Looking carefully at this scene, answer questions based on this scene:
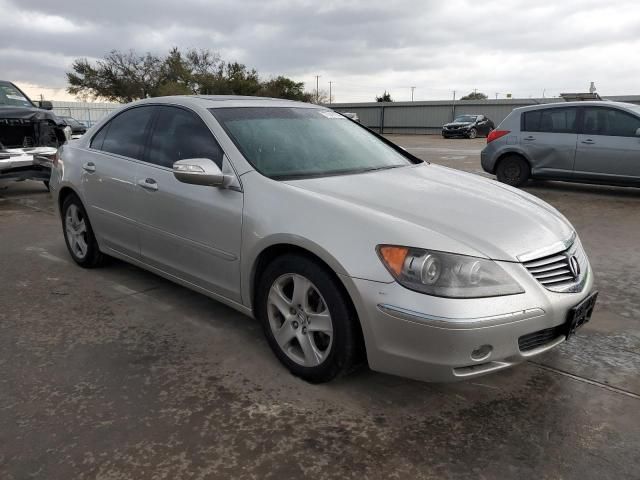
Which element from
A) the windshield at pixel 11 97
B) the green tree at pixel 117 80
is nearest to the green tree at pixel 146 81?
the green tree at pixel 117 80

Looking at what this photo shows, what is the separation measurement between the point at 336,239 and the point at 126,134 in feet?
7.72

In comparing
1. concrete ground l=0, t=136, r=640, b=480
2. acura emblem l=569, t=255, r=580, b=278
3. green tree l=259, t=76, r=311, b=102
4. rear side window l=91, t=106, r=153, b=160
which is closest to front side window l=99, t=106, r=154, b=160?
rear side window l=91, t=106, r=153, b=160

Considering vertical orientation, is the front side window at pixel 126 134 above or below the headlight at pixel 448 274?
above

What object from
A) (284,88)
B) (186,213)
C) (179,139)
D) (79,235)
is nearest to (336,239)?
(186,213)

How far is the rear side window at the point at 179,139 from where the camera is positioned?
3.31m

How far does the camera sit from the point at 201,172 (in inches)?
118

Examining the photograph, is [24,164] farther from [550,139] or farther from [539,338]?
[550,139]

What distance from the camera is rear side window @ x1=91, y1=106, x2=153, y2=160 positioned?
3.92 m

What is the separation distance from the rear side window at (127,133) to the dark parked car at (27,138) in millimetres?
4651

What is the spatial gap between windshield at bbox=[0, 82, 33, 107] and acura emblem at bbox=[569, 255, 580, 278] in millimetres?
9840

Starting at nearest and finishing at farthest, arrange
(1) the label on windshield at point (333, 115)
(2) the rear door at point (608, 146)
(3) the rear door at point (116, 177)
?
(3) the rear door at point (116, 177) → (1) the label on windshield at point (333, 115) → (2) the rear door at point (608, 146)

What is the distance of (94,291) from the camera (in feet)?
13.7

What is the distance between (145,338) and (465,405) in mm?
1943

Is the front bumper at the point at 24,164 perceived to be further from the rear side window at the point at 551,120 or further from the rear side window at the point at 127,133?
the rear side window at the point at 551,120
